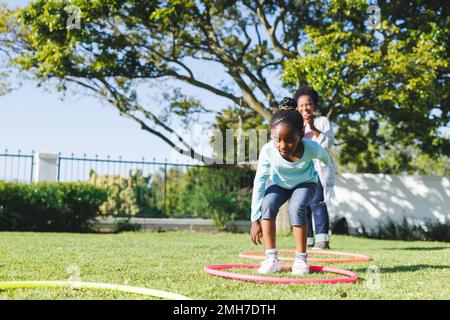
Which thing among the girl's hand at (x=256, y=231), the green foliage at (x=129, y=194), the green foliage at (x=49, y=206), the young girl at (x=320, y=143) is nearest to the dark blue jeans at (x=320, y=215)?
the young girl at (x=320, y=143)

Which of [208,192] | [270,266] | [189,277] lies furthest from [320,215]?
[208,192]

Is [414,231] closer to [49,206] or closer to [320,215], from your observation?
[49,206]

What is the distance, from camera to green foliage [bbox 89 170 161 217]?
16.5 meters

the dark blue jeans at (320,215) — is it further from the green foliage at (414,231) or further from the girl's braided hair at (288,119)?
the green foliage at (414,231)

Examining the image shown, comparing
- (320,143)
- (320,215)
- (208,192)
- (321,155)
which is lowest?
(320,215)

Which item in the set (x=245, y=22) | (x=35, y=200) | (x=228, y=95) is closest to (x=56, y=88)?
(x=35, y=200)

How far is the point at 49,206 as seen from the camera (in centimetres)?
1370

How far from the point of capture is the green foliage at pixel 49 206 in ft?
43.9

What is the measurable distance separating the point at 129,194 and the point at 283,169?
12.5 meters

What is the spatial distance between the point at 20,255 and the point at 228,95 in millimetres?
11080

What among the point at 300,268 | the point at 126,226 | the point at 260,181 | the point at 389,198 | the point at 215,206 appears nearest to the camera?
the point at 300,268

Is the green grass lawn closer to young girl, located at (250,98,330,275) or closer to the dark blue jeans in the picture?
young girl, located at (250,98,330,275)

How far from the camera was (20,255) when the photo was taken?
5.86 meters

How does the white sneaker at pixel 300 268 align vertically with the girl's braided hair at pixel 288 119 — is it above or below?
below
